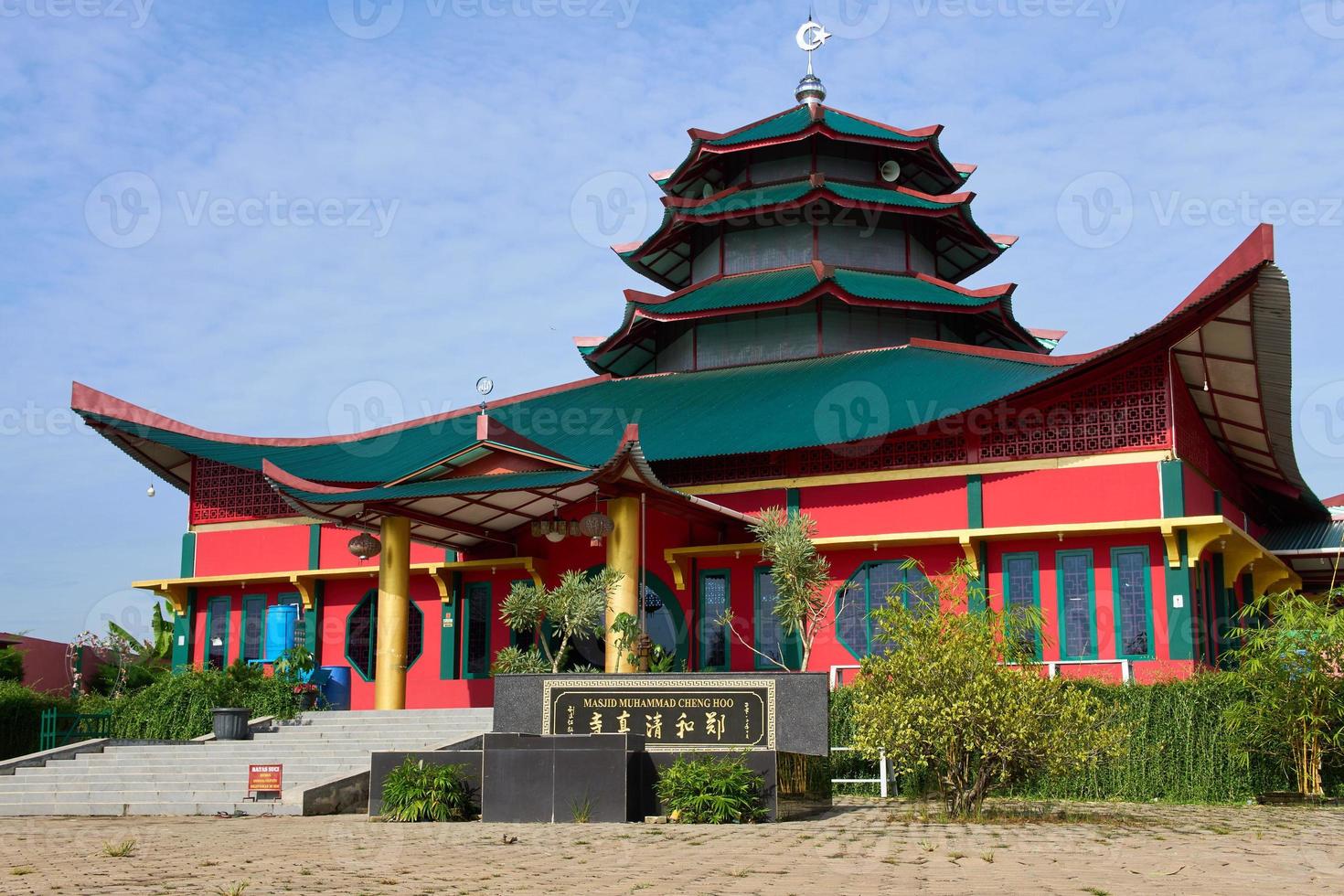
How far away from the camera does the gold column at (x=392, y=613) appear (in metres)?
22.9

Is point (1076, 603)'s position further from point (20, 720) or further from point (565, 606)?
point (20, 720)

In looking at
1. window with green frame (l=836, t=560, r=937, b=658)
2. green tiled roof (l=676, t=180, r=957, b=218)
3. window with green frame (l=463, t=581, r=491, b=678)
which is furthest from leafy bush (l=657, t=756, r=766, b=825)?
green tiled roof (l=676, t=180, r=957, b=218)

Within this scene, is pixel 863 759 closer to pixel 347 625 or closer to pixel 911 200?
pixel 347 625

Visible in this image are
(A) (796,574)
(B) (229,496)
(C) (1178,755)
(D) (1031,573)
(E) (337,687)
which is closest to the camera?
(C) (1178,755)

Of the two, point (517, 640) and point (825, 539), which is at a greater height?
Answer: point (825, 539)

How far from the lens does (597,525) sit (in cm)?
2166

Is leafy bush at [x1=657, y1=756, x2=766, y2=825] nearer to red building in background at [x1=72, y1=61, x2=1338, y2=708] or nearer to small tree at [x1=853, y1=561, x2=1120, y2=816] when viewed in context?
small tree at [x1=853, y1=561, x2=1120, y2=816]

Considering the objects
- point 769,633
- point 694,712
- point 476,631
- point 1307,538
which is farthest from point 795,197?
point 694,712

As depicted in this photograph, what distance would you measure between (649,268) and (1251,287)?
17783 mm

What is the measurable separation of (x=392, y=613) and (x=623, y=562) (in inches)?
159

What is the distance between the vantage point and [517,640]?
26312 millimetres

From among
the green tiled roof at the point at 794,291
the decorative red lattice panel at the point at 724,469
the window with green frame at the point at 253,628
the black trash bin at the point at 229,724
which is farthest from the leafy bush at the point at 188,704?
the green tiled roof at the point at 794,291

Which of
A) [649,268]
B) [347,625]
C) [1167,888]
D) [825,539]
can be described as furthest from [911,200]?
[1167,888]

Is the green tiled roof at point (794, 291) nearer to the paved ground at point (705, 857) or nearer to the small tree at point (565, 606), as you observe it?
the small tree at point (565, 606)
